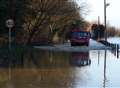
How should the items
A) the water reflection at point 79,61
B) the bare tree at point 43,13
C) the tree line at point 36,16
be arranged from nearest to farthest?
the water reflection at point 79,61
the tree line at point 36,16
the bare tree at point 43,13

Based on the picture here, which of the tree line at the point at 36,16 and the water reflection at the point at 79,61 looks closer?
the water reflection at the point at 79,61

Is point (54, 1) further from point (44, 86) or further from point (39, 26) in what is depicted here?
point (44, 86)

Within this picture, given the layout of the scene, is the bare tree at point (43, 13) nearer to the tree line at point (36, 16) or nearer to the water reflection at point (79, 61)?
the tree line at point (36, 16)

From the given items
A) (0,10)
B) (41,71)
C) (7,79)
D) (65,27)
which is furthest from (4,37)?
(7,79)

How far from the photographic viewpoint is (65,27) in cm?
7350

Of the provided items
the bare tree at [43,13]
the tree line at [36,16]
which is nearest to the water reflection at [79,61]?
the tree line at [36,16]

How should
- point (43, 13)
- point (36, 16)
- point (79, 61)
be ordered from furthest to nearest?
point (43, 13)
point (36, 16)
point (79, 61)

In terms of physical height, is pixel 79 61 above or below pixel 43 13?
below

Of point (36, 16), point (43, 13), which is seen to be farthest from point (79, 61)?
point (43, 13)

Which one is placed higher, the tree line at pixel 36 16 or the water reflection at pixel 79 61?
the tree line at pixel 36 16

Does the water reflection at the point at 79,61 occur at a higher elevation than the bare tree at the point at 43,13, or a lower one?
lower

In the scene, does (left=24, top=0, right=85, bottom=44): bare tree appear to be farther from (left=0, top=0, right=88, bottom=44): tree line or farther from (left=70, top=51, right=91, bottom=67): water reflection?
(left=70, top=51, right=91, bottom=67): water reflection

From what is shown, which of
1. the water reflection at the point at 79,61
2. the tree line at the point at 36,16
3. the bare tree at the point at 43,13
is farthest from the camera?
the bare tree at the point at 43,13

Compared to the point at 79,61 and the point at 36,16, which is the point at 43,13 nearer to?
the point at 36,16
